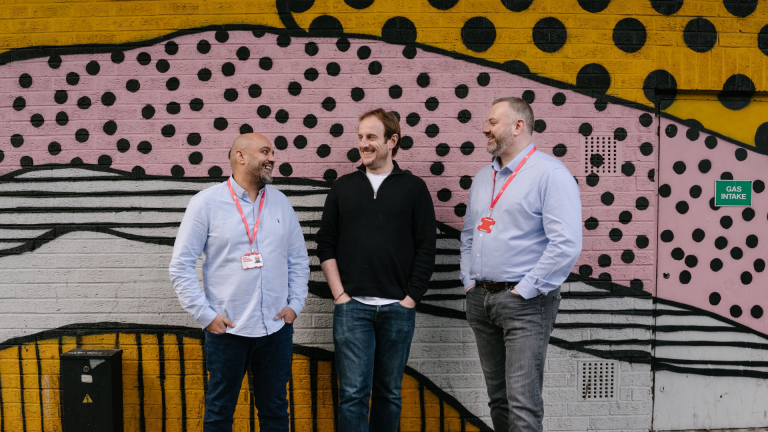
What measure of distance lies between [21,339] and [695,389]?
4915mm

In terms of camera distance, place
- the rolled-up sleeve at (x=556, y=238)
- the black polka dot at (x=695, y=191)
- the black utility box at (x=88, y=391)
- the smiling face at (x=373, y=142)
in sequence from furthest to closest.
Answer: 1. the black polka dot at (x=695, y=191)
2. the black utility box at (x=88, y=391)
3. the smiling face at (x=373, y=142)
4. the rolled-up sleeve at (x=556, y=238)

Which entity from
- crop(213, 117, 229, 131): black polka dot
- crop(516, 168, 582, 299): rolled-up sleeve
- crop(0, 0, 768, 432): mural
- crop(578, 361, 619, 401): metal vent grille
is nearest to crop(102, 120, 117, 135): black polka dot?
crop(0, 0, 768, 432): mural

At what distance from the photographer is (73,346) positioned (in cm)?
327

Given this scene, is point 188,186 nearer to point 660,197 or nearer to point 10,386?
point 10,386

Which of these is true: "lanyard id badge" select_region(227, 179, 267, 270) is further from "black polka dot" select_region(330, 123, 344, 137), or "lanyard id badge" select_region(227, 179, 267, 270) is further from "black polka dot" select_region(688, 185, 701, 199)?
"black polka dot" select_region(688, 185, 701, 199)

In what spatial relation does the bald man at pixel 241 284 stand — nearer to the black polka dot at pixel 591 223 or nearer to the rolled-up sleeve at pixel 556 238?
the rolled-up sleeve at pixel 556 238

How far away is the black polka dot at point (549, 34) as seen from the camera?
327cm

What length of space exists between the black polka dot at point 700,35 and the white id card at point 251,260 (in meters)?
3.28

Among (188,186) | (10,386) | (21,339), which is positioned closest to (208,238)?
(188,186)

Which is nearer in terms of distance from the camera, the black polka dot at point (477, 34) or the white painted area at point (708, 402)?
the black polka dot at point (477, 34)

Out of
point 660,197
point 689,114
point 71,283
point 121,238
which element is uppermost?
point 689,114

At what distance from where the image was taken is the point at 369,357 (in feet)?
8.68

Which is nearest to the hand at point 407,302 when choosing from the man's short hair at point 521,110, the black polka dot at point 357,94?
the man's short hair at point 521,110

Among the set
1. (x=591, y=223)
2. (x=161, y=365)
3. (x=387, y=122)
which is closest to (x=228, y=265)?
(x=387, y=122)
